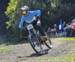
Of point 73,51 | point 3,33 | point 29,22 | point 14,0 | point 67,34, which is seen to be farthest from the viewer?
point 3,33

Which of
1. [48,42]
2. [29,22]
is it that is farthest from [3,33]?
[29,22]

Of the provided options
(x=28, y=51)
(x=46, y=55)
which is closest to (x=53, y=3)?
(x=28, y=51)

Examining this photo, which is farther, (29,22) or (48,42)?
(48,42)

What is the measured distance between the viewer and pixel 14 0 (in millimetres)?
18297

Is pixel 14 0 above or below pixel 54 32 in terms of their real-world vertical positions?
above

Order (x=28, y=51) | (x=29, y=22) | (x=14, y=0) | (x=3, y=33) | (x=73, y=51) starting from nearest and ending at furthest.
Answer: (x=73, y=51)
(x=29, y=22)
(x=28, y=51)
(x=14, y=0)
(x=3, y=33)

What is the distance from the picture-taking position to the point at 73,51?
35.1 feet

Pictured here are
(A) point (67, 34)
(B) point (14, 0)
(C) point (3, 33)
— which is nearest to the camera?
(A) point (67, 34)

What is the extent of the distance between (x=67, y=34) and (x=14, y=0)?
3501mm

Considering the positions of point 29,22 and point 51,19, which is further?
point 51,19

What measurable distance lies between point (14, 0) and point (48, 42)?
576cm

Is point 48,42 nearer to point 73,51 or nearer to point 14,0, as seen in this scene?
point 73,51

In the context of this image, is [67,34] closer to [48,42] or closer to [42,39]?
[48,42]

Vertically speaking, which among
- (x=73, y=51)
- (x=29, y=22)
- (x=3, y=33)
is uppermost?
(x=29, y=22)
